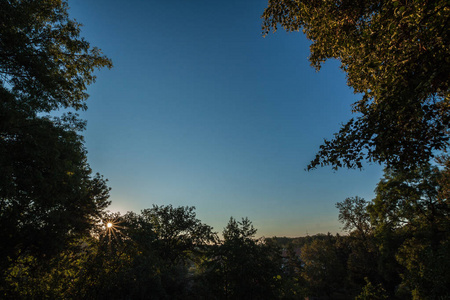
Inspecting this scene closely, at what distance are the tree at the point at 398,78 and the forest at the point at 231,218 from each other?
3cm

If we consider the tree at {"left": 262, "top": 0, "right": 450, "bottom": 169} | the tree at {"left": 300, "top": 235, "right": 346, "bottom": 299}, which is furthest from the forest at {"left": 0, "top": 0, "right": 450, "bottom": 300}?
the tree at {"left": 300, "top": 235, "right": 346, "bottom": 299}

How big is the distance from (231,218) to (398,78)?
14798 millimetres

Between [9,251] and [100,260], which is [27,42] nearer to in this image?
[100,260]

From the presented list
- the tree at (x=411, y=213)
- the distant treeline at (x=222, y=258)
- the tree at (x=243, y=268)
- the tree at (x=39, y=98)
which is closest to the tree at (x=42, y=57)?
the tree at (x=39, y=98)

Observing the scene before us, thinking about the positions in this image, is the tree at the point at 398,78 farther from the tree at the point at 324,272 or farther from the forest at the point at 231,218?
the tree at the point at 324,272

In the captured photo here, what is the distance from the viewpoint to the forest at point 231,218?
162 inches

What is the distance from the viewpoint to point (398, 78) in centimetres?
405

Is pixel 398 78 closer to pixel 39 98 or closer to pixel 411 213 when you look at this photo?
pixel 39 98

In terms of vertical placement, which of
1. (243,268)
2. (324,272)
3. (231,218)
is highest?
(231,218)

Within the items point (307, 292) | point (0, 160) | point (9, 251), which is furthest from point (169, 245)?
point (307, 292)

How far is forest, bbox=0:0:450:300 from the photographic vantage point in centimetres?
412

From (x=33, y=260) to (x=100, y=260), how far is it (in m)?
9.94

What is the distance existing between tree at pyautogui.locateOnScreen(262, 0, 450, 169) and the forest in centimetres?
3

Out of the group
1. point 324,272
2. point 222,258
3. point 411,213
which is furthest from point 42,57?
point 324,272
